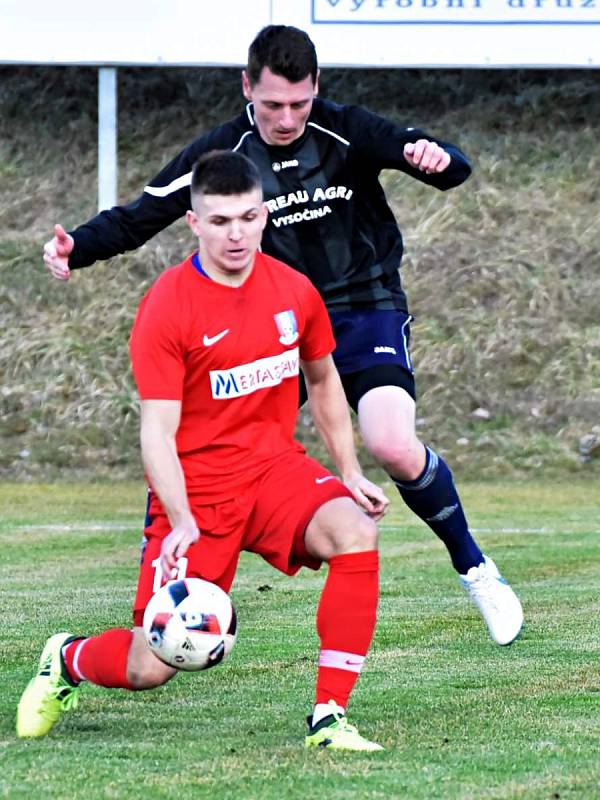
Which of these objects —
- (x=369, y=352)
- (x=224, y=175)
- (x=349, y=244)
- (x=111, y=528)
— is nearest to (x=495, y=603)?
(x=369, y=352)

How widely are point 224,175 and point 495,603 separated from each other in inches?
95.1

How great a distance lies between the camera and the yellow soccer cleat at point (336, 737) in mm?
4652

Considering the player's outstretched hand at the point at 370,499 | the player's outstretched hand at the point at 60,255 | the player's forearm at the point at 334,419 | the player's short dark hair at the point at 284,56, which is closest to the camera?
the player's outstretched hand at the point at 370,499

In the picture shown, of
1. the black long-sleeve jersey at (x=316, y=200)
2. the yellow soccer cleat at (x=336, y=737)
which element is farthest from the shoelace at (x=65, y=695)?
the black long-sleeve jersey at (x=316, y=200)

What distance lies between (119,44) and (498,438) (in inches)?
227

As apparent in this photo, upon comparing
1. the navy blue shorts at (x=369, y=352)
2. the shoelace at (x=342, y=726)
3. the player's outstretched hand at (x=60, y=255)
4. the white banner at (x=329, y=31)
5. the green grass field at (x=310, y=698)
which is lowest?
the green grass field at (x=310, y=698)

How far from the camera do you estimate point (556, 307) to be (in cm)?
1759

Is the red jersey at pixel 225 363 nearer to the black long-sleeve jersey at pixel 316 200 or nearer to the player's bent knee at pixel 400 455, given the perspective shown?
the player's bent knee at pixel 400 455

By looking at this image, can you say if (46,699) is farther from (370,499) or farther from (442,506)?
(442,506)

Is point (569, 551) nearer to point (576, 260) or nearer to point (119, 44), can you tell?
point (576, 260)

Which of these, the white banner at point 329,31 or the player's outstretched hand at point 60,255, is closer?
the player's outstretched hand at point 60,255

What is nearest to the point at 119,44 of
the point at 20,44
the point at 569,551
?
the point at 20,44

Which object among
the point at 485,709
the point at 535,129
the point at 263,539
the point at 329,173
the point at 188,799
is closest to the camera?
the point at 188,799

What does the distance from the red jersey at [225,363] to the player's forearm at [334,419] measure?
0.17 metres
